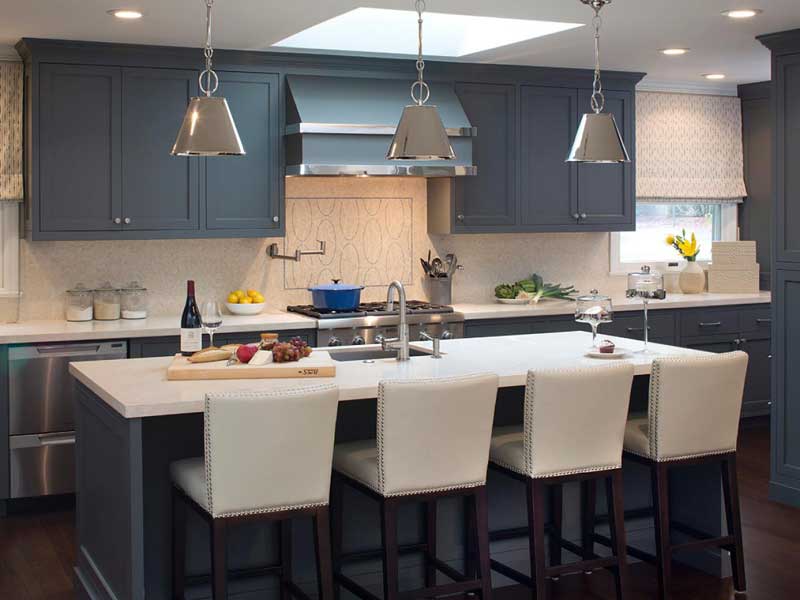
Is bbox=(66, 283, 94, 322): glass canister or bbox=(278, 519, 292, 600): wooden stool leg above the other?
bbox=(66, 283, 94, 322): glass canister

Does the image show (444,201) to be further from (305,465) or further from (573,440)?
(305,465)

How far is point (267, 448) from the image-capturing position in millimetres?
3250

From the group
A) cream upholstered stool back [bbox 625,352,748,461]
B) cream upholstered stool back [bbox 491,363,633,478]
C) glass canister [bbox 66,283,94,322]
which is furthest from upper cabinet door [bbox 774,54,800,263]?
glass canister [bbox 66,283,94,322]

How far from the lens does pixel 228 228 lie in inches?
236

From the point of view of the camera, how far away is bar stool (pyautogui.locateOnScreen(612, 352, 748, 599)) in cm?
389

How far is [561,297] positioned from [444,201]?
1026mm

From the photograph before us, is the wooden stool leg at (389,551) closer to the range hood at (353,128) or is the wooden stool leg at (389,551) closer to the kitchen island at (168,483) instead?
the kitchen island at (168,483)

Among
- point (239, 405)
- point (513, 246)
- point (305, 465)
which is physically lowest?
point (305, 465)

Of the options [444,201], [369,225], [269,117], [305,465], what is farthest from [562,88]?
Answer: [305,465]

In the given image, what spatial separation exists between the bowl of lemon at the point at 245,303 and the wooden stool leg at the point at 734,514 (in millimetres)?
2994

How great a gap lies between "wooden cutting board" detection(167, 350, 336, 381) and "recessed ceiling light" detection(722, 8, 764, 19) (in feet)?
8.75

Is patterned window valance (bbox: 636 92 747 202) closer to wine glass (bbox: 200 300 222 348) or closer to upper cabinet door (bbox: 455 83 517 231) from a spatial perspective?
upper cabinet door (bbox: 455 83 517 231)

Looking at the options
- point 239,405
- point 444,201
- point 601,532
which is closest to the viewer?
point 239,405

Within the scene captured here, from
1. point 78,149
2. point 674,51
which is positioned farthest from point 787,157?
point 78,149
